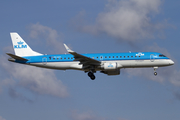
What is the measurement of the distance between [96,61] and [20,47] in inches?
660

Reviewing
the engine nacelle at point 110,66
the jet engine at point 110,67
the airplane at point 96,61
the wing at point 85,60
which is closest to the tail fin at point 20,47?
the airplane at point 96,61

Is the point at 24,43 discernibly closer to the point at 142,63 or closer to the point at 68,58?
the point at 68,58

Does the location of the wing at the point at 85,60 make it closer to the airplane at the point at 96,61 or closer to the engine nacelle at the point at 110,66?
the airplane at the point at 96,61

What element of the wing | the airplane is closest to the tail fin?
the airplane

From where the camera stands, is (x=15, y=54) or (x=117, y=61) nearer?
(x=117, y=61)

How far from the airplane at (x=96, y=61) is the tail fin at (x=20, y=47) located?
957mm

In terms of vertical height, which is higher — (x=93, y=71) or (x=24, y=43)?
(x=24, y=43)

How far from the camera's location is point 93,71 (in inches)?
2280

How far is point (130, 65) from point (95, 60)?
616 centimetres

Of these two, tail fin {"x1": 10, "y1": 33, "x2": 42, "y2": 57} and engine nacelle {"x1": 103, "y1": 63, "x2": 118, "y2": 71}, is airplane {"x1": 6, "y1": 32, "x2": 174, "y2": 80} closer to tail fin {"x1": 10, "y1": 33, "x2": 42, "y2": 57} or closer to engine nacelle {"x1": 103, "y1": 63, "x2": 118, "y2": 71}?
engine nacelle {"x1": 103, "y1": 63, "x2": 118, "y2": 71}

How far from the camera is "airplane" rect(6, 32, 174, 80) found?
55.4 metres

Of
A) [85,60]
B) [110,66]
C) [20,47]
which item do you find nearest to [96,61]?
[85,60]

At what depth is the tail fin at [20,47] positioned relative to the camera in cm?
6142

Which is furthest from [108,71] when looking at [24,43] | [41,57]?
[24,43]
